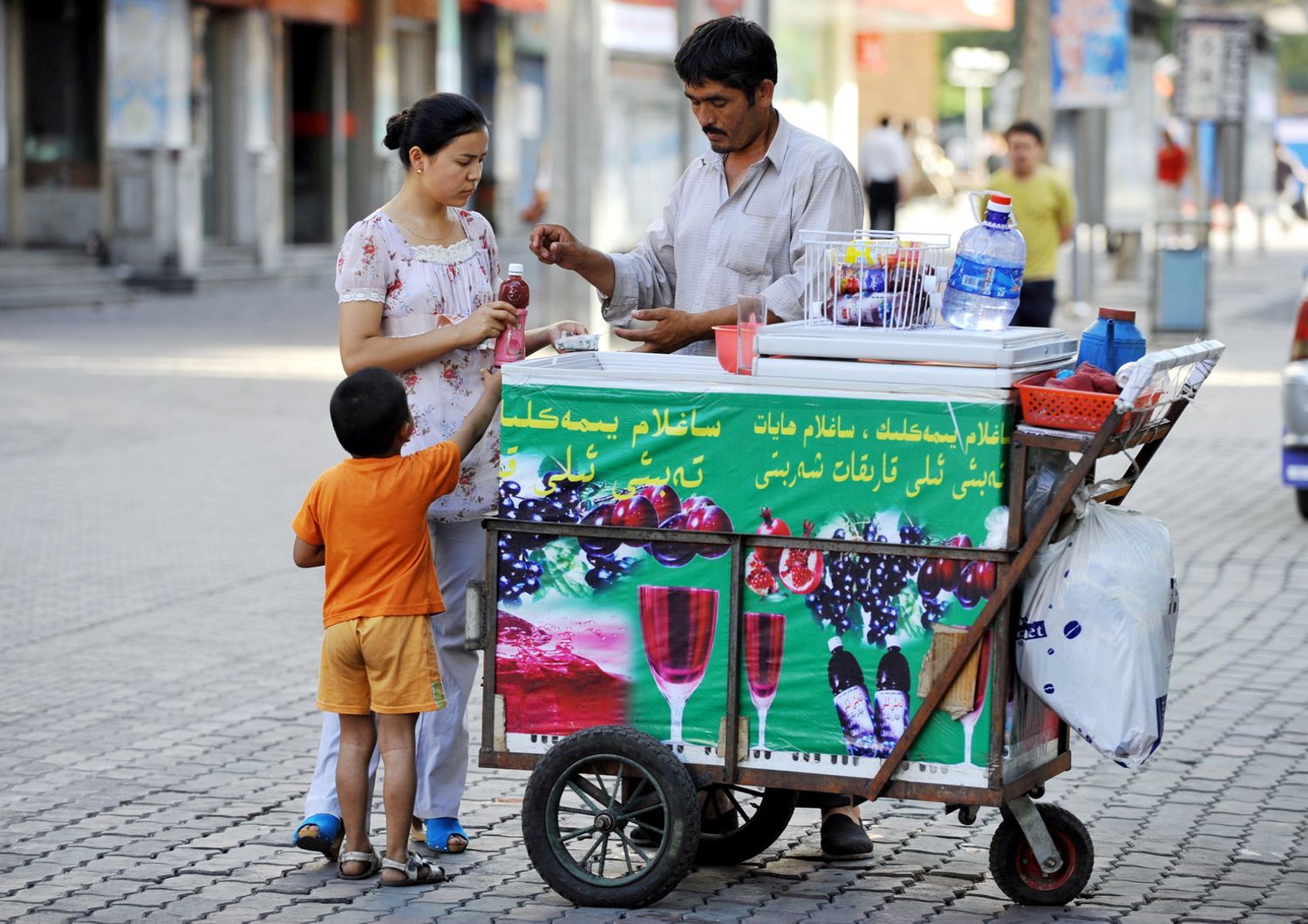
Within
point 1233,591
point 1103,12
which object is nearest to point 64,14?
point 1103,12

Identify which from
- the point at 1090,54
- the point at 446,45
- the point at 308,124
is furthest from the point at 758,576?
the point at 446,45

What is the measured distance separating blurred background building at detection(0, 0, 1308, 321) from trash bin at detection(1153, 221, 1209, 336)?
3.21m

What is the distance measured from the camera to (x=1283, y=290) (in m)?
27.6

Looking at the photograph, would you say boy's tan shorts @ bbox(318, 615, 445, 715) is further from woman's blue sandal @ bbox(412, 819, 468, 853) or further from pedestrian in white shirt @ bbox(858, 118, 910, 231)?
pedestrian in white shirt @ bbox(858, 118, 910, 231)

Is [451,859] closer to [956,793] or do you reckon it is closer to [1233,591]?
[956,793]

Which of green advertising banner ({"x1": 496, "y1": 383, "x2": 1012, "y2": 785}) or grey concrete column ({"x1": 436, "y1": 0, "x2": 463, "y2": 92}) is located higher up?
grey concrete column ({"x1": 436, "y1": 0, "x2": 463, "y2": 92})

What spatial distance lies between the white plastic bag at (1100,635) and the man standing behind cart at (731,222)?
0.82 m

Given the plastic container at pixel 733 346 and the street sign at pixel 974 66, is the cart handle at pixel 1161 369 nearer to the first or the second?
the plastic container at pixel 733 346

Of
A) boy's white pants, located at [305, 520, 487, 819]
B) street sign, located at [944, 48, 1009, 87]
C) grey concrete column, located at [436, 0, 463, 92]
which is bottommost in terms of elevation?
boy's white pants, located at [305, 520, 487, 819]

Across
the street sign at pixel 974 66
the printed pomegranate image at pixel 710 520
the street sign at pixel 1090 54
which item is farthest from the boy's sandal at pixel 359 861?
the street sign at pixel 974 66

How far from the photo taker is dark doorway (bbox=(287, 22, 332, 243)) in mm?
29859

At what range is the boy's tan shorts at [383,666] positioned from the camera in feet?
15.3

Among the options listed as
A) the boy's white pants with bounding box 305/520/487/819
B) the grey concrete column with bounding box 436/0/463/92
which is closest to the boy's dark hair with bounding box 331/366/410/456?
the boy's white pants with bounding box 305/520/487/819

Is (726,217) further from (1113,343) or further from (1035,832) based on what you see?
(1035,832)
